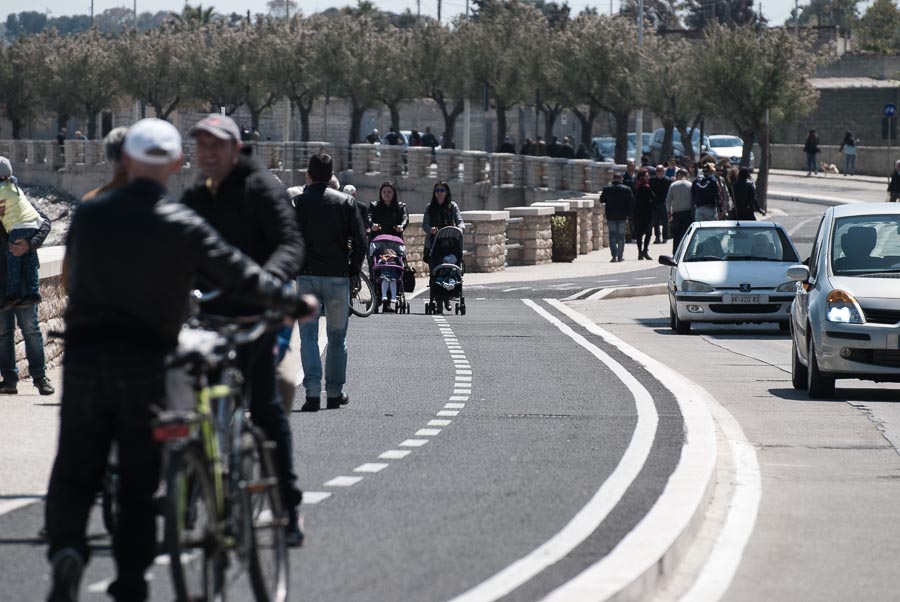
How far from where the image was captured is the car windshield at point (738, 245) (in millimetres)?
24484

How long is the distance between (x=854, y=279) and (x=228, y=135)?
29.9ft

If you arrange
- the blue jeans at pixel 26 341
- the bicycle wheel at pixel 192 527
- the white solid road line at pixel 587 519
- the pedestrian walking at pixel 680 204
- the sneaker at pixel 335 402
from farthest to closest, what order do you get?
the pedestrian walking at pixel 680 204 → the blue jeans at pixel 26 341 → the sneaker at pixel 335 402 → the white solid road line at pixel 587 519 → the bicycle wheel at pixel 192 527

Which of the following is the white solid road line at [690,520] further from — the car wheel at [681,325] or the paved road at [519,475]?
the car wheel at [681,325]

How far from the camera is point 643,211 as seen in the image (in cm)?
3916

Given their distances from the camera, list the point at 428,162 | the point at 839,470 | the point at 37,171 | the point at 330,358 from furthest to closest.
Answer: the point at 37,171
the point at 428,162
the point at 330,358
the point at 839,470

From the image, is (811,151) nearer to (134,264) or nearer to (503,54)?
(503,54)

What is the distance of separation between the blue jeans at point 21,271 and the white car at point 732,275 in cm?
1133

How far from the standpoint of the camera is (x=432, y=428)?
12.3 meters

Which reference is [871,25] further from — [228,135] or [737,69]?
[228,135]

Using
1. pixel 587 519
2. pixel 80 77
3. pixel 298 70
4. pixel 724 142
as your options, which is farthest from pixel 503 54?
pixel 587 519

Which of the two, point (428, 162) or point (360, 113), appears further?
point (360, 113)

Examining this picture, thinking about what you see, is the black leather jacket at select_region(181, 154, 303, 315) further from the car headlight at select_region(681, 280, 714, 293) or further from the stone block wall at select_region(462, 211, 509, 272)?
the stone block wall at select_region(462, 211, 509, 272)

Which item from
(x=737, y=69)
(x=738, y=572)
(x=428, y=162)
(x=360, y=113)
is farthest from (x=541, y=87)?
(x=738, y=572)

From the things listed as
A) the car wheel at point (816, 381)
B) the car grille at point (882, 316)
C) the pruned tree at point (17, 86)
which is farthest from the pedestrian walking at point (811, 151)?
the car grille at point (882, 316)
